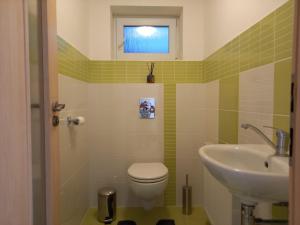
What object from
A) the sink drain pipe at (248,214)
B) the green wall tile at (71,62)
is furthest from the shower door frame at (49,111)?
the sink drain pipe at (248,214)

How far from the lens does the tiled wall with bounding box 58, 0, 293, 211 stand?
1.11m

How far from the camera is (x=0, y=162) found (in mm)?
717

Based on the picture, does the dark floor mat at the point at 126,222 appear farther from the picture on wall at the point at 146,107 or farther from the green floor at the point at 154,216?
the picture on wall at the point at 146,107

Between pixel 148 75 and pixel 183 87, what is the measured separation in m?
0.37

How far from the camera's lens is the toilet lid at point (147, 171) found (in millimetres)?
1914

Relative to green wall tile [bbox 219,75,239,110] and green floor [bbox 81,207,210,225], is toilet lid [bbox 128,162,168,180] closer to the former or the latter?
green floor [bbox 81,207,210,225]

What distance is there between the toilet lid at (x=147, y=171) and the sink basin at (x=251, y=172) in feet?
2.71

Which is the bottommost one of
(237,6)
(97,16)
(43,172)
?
(43,172)

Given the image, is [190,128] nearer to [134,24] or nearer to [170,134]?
[170,134]

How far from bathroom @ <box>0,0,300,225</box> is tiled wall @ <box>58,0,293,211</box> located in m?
0.01

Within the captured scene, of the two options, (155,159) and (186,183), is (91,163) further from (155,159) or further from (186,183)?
(186,183)

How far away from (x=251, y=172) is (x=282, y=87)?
21.7 inches

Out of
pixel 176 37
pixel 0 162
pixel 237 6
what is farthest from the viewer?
pixel 176 37

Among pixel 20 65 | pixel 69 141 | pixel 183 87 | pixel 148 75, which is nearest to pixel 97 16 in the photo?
pixel 148 75
